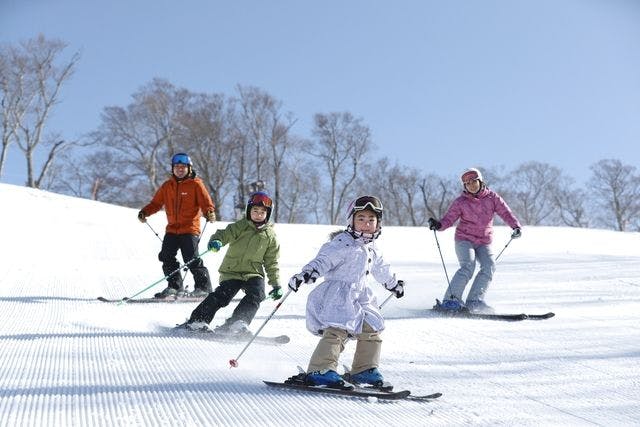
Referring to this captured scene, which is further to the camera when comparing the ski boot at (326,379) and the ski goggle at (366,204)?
the ski goggle at (366,204)

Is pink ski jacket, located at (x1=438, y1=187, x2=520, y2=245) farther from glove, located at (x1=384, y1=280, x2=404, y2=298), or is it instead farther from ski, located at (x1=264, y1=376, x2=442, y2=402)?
ski, located at (x1=264, y1=376, x2=442, y2=402)

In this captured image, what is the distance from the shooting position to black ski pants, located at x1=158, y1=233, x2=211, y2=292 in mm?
7133

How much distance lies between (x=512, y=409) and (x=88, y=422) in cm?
190

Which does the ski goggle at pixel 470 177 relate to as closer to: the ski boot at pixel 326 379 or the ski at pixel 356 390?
the ski at pixel 356 390

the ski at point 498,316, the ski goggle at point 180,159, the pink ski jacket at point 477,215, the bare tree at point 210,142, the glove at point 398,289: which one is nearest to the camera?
the glove at point 398,289

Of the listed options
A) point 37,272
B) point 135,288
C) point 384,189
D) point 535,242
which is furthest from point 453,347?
point 384,189

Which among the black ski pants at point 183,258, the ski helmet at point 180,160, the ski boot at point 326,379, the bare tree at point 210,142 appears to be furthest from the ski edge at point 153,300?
the bare tree at point 210,142

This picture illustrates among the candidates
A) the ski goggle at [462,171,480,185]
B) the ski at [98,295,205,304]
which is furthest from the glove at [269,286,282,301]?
the ski goggle at [462,171,480,185]

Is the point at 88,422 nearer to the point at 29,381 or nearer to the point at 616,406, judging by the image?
the point at 29,381

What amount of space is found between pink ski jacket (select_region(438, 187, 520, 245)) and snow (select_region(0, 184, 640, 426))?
34.9 inches

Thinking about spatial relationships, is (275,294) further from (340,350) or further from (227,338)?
(340,350)

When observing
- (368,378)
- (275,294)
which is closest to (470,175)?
(275,294)

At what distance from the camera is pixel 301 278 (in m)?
3.18

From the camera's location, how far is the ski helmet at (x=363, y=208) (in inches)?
137
